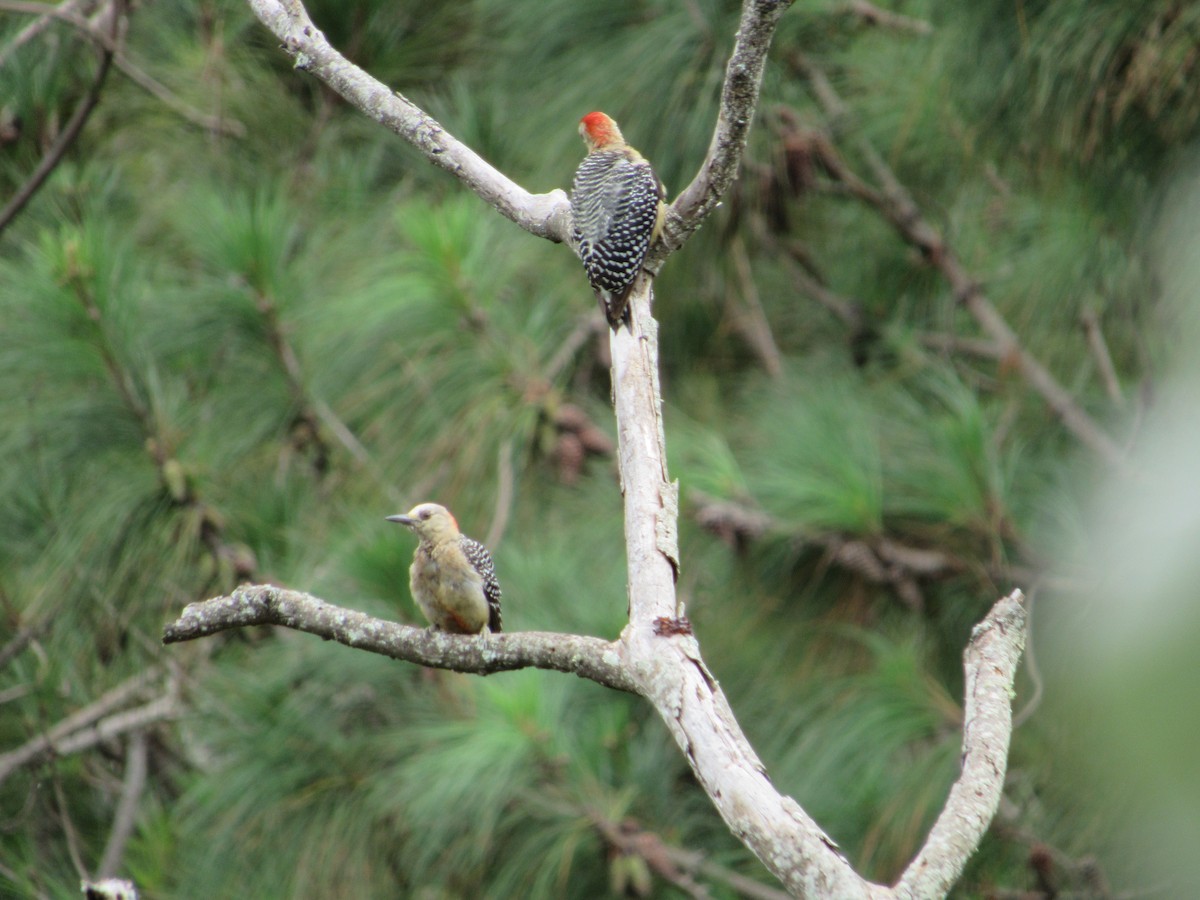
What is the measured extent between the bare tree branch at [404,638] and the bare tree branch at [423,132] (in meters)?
0.76

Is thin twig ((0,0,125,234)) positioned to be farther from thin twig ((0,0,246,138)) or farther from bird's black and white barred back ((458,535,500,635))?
bird's black and white barred back ((458,535,500,635))

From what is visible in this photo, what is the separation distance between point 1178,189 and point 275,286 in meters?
2.11

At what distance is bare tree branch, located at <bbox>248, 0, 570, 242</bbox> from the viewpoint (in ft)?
7.06

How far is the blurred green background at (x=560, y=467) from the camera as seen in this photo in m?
2.76

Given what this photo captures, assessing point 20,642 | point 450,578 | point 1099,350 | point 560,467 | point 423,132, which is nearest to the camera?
point 423,132

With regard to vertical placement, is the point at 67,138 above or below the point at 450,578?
above

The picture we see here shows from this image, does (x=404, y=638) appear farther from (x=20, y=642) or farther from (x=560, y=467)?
(x=20, y=642)

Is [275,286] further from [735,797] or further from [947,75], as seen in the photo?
[735,797]

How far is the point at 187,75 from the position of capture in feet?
14.7

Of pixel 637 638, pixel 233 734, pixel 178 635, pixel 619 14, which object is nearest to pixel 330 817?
pixel 233 734

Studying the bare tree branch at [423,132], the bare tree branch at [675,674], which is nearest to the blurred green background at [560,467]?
the bare tree branch at [423,132]

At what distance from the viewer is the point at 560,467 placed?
10.4 ft

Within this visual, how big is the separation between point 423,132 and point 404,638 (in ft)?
2.94

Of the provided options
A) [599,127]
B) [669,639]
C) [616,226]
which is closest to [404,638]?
[669,639]
